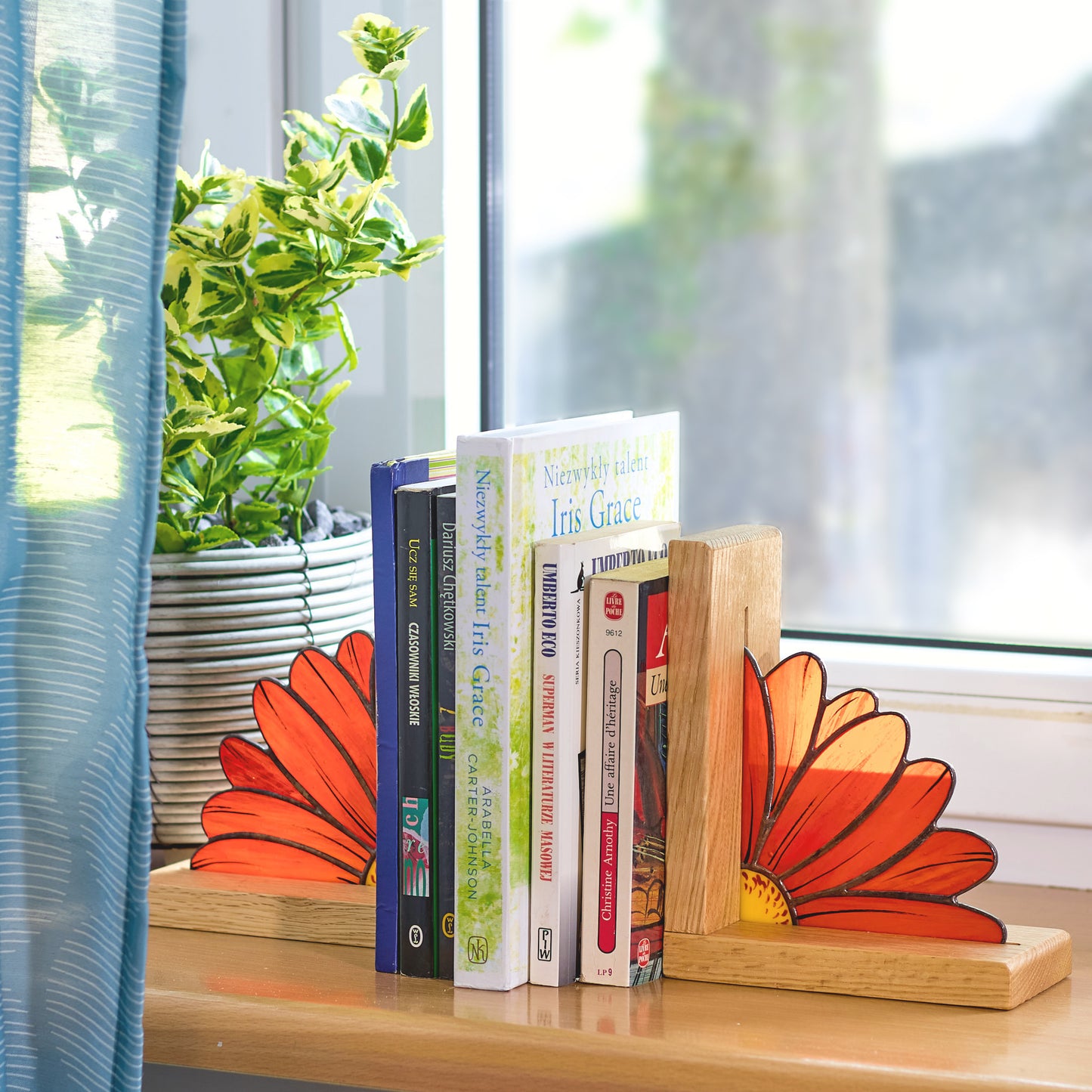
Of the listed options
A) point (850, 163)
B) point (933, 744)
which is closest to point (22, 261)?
point (933, 744)

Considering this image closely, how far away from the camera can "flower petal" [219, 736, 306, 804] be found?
0.76 metres

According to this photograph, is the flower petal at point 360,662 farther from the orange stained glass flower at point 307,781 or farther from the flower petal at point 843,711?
the flower petal at point 843,711

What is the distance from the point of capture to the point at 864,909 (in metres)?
0.68

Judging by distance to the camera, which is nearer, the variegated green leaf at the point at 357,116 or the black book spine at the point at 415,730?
the black book spine at the point at 415,730

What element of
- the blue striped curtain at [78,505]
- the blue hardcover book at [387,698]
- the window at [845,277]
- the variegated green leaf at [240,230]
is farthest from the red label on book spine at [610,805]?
the window at [845,277]

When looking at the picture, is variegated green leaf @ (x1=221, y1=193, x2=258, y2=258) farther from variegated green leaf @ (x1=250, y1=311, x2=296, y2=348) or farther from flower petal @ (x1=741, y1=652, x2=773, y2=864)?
flower petal @ (x1=741, y1=652, x2=773, y2=864)

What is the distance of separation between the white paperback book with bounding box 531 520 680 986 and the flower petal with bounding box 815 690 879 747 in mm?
122

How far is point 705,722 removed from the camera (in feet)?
2.18

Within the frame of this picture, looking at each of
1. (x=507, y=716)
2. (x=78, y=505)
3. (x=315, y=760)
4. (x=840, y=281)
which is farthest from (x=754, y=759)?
(x=840, y=281)

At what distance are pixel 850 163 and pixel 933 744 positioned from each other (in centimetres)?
467

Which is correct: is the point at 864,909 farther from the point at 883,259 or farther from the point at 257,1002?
the point at 883,259

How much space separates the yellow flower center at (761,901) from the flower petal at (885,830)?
13 mm

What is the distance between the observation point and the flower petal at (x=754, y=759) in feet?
2.27

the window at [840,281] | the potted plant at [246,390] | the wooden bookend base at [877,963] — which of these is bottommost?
the wooden bookend base at [877,963]
